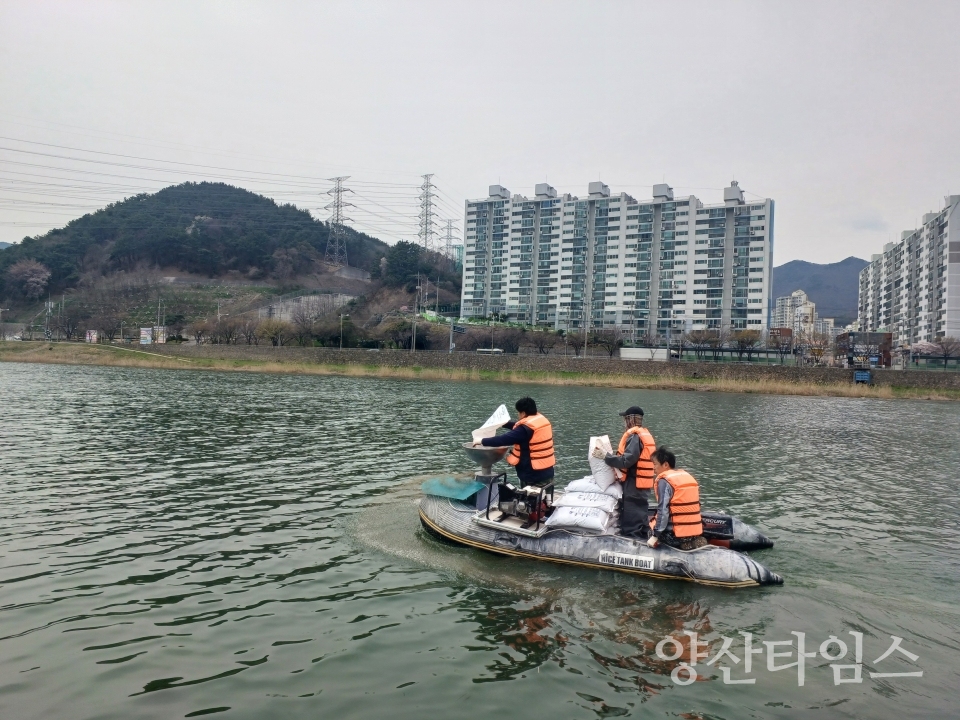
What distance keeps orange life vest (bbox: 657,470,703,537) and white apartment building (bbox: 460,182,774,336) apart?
117349 mm

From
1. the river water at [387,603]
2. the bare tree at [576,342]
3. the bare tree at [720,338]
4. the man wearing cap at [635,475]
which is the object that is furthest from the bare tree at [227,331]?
the man wearing cap at [635,475]

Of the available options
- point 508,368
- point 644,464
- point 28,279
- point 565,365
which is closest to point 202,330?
point 508,368

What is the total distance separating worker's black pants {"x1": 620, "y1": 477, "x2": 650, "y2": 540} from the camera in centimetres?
1103

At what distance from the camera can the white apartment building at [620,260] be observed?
128 metres

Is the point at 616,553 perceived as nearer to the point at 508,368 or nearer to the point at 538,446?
the point at 538,446

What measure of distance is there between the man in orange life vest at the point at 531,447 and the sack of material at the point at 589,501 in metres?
0.63

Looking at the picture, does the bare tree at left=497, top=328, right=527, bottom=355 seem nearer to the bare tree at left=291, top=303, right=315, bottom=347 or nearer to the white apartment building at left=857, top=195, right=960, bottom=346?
the bare tree at left=291, top=303, right=315, bottom=347

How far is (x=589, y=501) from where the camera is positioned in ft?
36.7

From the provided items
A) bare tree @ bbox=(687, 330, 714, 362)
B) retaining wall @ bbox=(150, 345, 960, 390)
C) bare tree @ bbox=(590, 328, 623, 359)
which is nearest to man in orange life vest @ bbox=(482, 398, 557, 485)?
retaining wall @ bbox=(150, 345, 960, 390)

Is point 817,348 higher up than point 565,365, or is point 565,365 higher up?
point 817,348

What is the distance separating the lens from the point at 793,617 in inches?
343

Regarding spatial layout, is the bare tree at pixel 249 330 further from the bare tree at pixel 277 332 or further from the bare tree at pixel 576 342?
the bare tree at pixel 576 342

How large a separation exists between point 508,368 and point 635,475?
61.9 m

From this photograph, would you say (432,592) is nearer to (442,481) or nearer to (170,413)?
(442,481)
